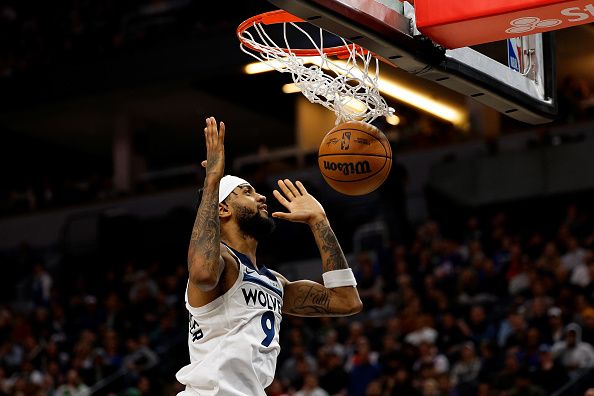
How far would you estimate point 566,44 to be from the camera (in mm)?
17609

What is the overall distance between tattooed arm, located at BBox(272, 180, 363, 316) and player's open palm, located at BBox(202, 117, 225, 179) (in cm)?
60

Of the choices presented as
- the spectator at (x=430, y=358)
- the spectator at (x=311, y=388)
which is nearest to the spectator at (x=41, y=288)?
the spectator at (x=311, y=388)

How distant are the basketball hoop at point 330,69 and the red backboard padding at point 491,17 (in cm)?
76

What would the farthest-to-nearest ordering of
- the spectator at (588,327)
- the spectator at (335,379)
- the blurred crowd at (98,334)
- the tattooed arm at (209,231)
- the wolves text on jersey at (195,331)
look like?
the blurred crowd at (98,334) < the spectator at (335,379) < the spectator at (588,327) < the wolves text on jersey at (195,331) < the tattooed arm at (209,231)

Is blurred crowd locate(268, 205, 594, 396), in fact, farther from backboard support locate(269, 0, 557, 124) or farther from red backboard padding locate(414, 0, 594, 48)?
red backboard padding locate(414, 0, 594, 48)

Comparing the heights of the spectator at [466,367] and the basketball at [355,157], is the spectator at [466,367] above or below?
below

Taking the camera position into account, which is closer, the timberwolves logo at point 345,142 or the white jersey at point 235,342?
the white jersey at point 235,342

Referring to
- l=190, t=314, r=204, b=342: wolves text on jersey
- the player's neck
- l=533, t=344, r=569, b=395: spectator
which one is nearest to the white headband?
the player's neck

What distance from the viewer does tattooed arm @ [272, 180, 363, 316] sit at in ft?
17.8

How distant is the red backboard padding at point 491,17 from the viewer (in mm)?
4520

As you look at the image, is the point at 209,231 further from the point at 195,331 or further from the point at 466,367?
Result: the point at 466,367

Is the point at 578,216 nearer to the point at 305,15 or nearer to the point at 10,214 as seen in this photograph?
the point at 305,15

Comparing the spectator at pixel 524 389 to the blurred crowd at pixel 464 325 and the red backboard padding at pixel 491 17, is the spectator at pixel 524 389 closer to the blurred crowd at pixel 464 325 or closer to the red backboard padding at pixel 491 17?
the blurred crowd at pixel 464 325

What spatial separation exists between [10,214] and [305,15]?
18.5m
